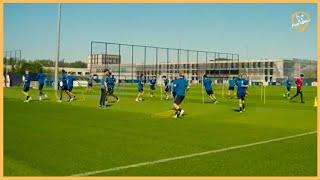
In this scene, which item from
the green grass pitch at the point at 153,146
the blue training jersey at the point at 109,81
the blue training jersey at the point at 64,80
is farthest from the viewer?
the blue training jersey at the point at 64,80

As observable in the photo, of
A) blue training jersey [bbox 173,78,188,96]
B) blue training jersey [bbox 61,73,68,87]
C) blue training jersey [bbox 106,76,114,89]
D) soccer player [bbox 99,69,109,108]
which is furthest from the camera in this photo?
blue training jersey [bbox 61,73,68,87]

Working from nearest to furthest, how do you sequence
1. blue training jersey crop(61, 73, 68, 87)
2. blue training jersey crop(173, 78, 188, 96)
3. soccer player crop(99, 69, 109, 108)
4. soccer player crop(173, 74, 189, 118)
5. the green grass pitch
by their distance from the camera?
the green grass pitch
soccer player crop(173, 74, 189, 118)
blue training jersey crop(173, 78, 188, 96)
soccer player crop(99, 69, 109, 108)
blue training jersey crop(61, 73, 68, 87)

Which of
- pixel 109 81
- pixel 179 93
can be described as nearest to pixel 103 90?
pixel 109 81

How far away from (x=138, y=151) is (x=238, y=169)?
2645mm

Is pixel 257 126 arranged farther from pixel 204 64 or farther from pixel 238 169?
pixel 204 64

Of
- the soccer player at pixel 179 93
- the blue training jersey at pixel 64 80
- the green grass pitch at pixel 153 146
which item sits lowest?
the green grass pitch at pixel 153 146

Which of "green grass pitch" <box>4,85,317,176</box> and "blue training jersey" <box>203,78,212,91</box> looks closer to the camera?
"green grass pitch" <box>4,85,317,176</box>

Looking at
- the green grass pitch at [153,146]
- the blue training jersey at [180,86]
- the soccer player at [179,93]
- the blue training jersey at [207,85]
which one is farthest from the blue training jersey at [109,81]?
the green grass pitch at [153,146]

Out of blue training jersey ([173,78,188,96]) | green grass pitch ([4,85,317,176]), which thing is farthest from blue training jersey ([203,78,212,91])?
green grass pitch ([4,85,317,176])

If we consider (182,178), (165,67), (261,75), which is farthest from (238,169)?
(261,75)

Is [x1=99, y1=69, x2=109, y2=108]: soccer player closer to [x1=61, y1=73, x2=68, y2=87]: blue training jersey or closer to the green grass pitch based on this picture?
[x1=61, y1=73, x2=68, y2=87]: blue training jersey

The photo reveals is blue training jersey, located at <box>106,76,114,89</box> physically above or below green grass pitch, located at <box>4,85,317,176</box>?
above

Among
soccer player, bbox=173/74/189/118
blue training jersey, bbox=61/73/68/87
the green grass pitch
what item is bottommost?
the green grass pitch

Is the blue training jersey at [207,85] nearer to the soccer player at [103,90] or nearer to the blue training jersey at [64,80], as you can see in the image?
the soccer player at [103,90]
